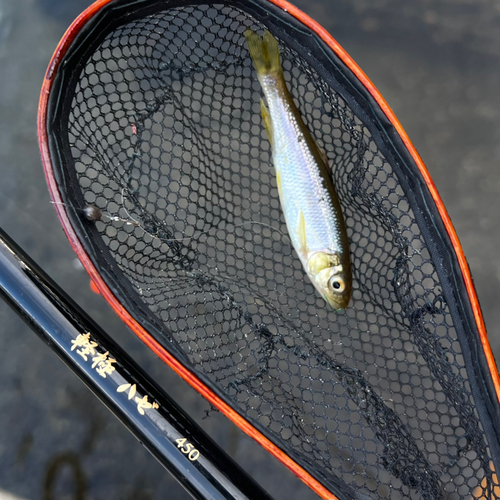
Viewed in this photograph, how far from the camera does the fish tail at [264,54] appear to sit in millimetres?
1786

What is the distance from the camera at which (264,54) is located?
1.80 metres

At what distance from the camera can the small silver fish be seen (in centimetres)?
181

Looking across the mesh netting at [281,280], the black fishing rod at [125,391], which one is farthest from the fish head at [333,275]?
the black fishing rod at [125,391]

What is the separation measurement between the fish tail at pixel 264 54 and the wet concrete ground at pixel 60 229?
120cm

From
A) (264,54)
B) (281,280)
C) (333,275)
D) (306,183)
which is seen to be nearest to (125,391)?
(333,275)

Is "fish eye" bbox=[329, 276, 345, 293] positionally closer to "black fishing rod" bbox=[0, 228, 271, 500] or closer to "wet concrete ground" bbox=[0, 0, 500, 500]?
"black fishing rod" bbox=[0, 228, 271, 500]

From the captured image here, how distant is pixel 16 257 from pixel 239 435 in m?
1.59

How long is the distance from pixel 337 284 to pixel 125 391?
978 mm

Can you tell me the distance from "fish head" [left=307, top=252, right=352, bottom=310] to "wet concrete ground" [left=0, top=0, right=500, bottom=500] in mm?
1075

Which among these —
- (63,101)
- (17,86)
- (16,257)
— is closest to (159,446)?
(16,257)

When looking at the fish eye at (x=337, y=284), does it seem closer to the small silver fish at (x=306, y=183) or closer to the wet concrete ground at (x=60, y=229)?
the small silver fish at (x=306, y=183)

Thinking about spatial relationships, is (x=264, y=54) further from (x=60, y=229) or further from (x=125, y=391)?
(x=60, y=229)

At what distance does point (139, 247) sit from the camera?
7.97 ft

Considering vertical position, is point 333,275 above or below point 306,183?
below
